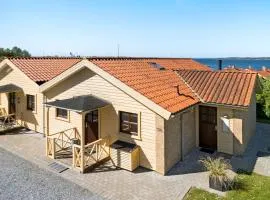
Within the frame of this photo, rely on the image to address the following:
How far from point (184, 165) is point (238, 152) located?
3.26 meters

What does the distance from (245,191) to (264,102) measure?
43.5 feet

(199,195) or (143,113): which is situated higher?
(143,113)

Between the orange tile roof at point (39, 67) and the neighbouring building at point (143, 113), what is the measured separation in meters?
1.07

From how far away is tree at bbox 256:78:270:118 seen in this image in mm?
20391

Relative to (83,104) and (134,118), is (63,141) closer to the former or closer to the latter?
(83,104)

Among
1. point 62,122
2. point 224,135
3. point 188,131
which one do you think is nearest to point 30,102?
point 62,122

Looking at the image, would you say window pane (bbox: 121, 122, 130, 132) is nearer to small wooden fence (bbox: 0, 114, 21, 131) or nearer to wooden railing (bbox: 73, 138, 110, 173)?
wooden railing (bbox: 73, 138, 110, 173)

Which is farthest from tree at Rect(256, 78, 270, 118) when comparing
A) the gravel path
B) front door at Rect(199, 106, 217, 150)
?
the gravel path

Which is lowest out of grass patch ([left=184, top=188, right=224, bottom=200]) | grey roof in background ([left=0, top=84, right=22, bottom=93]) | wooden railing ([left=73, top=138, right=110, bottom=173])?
grass patch ([left=184, top=188, right=224, bottom=200])

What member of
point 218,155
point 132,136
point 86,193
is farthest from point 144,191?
point 218,155

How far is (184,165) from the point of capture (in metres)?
12.7

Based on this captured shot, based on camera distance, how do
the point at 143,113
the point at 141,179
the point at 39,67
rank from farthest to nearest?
the point at 39,67 → the point at 143,113 → the point at 141,179

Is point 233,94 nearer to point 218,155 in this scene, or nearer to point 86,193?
point 218,155

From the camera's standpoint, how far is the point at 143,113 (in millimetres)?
12109
